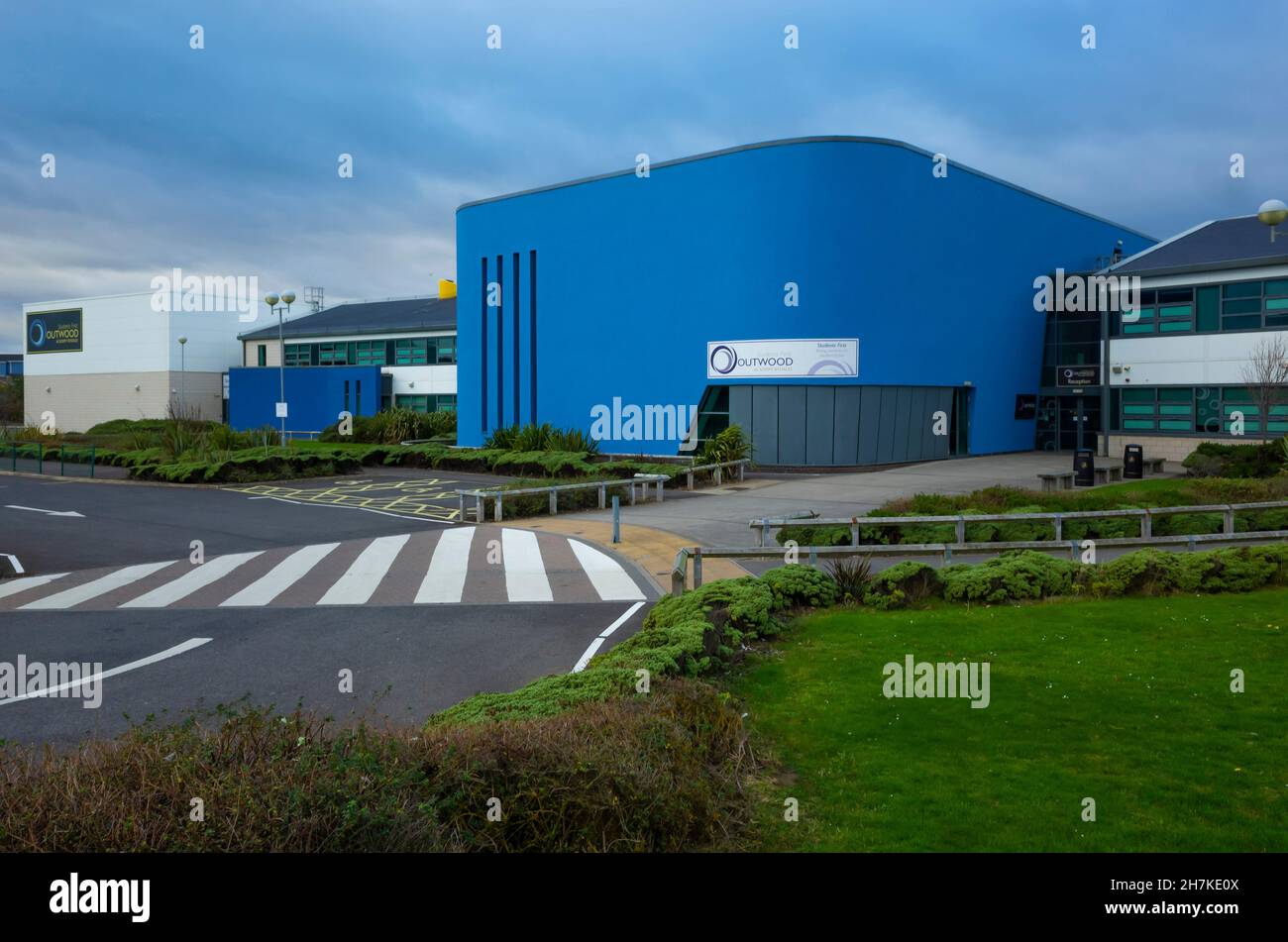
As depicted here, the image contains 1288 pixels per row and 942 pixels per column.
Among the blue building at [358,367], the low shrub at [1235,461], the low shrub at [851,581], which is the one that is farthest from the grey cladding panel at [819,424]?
the blue building at [358,367]

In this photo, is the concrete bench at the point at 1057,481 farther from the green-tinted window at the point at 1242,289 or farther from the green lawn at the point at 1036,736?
the green lawn at the point at 1036,736

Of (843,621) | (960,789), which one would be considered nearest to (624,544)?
(843,621)

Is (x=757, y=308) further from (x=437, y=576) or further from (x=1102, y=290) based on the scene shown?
(x=437, y=576)

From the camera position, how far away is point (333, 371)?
6303 cm

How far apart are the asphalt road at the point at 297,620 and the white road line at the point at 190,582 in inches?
4.1

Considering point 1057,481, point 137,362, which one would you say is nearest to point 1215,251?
point 1057,481

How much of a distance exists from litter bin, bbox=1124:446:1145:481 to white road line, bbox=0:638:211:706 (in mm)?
28572

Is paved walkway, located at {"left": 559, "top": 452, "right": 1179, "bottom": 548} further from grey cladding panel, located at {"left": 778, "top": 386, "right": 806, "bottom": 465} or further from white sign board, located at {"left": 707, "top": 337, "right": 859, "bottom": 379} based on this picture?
white sign board, located at {"left": 707, "top": 337, "right": 859, "bottom": 379}

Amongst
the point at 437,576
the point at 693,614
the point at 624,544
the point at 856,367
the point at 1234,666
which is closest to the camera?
the point at 1234,666

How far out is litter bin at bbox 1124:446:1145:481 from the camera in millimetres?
31469

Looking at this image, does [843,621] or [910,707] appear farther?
[843,621]

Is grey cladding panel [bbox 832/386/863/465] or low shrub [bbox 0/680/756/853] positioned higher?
grey cladding panel [bbox 832/386/863/465]

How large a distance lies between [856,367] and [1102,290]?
34.1 ft

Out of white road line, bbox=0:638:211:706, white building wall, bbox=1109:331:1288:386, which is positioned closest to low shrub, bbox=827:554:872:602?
white road line, bbox=0:638:211:706
